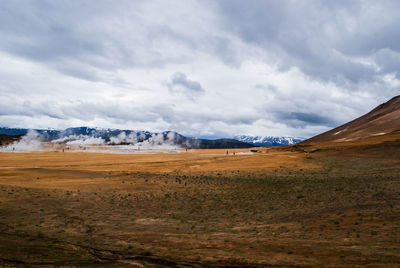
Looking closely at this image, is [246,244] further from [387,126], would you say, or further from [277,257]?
[387,126]

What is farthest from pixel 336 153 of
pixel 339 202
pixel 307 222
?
pixel 307 222

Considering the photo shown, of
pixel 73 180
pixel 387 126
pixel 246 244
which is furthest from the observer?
pixel 387 126

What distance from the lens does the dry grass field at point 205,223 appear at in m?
10.4

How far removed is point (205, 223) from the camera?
655 inches

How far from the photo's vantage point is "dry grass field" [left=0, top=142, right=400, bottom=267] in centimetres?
1045

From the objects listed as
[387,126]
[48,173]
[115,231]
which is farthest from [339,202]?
[387,126]

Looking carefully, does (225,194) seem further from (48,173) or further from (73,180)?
(48,173)

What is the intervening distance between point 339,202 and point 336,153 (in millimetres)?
43394

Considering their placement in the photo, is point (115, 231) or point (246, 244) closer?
point (246, 244)

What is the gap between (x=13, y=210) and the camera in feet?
60.3

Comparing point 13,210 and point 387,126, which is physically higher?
point 387,126

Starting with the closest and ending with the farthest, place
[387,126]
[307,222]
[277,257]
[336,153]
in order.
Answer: [277,257] → [307,222] → [336,153] → [387,126]

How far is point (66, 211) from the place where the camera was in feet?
62.3

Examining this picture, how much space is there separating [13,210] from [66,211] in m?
3.49
